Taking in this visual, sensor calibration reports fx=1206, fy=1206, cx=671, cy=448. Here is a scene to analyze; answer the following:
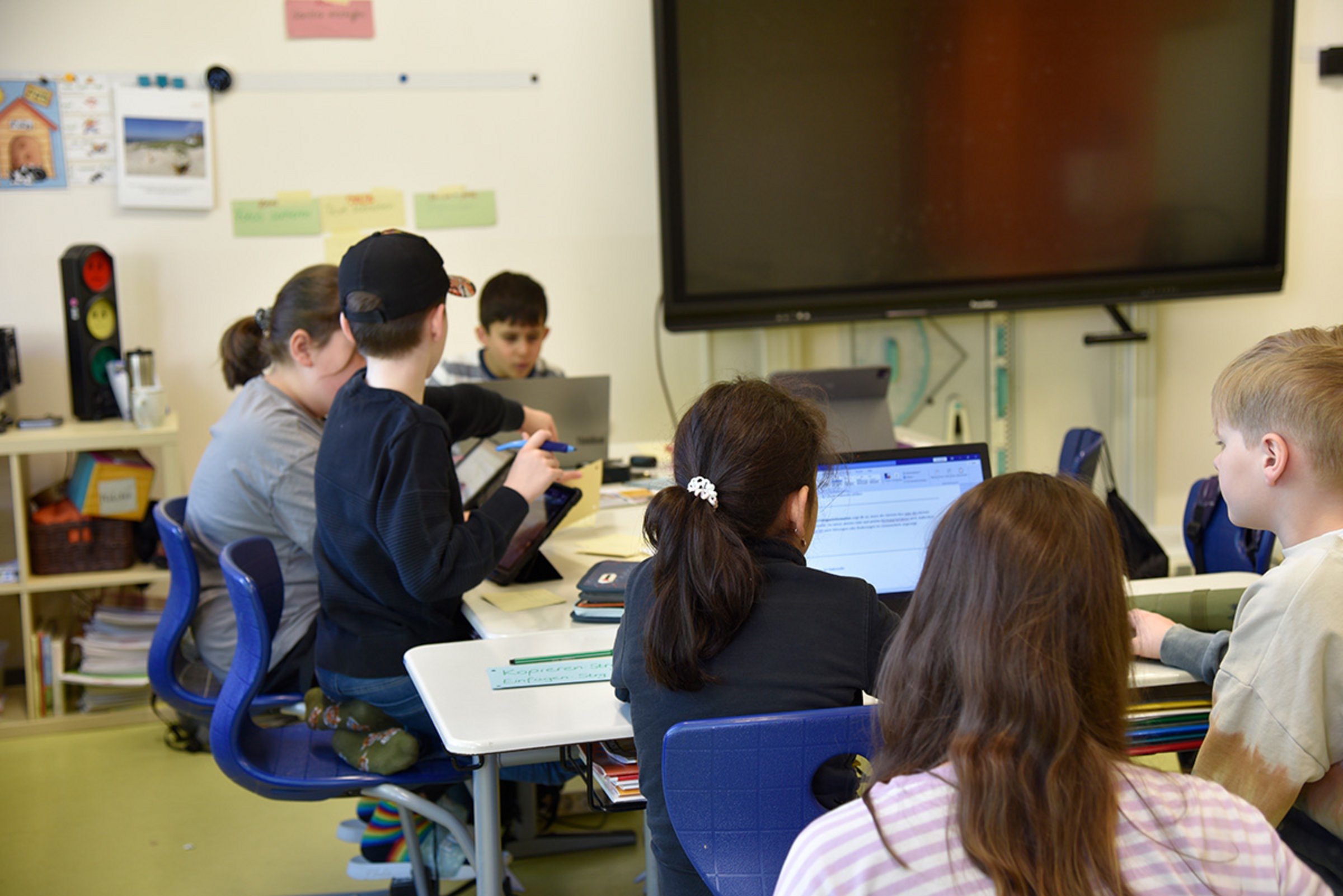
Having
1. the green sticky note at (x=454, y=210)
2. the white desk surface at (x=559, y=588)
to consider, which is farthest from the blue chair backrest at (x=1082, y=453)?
the green sticky note at (x=454, y=210)

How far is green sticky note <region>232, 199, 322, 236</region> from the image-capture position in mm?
3713

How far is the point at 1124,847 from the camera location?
88 centimetres

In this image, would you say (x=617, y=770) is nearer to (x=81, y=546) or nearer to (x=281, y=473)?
(x=281, y=473)

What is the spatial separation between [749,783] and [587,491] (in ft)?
3.73

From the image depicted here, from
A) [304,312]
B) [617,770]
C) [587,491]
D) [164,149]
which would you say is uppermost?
[164,149]

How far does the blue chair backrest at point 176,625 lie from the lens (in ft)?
7.22

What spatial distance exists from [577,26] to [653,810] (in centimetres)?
314

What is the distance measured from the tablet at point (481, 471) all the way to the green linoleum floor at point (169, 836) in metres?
0.79

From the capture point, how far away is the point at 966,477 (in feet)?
6.10

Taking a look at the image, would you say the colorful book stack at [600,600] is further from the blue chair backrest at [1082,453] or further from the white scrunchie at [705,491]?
the blue chair backrest at [1082,453]

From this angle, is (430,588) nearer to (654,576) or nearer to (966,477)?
(654,576)

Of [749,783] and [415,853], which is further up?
[749,783]

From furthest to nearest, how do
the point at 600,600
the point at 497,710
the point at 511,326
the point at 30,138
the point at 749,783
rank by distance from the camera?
the point at 30,138 → the point at 511,326 → the point at 600,600 → the point at 497,710 → the point at 749,783

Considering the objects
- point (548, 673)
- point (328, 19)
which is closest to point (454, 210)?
point (328, 19)
